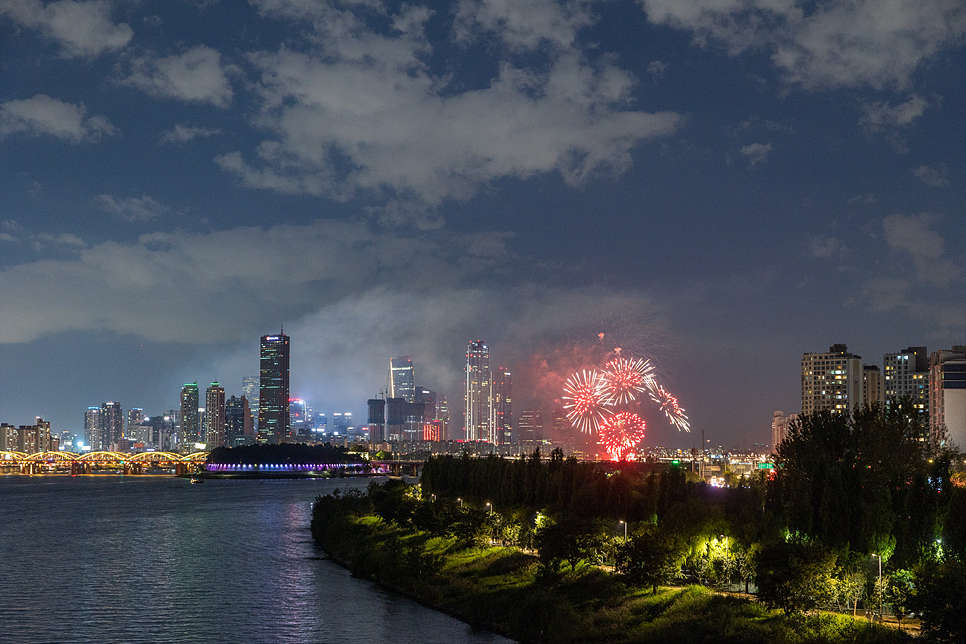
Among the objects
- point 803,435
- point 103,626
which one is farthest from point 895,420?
point 103,626

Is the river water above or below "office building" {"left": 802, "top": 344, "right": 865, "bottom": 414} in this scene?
below

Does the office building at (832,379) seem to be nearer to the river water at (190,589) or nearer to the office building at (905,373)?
the office building at (905,373)

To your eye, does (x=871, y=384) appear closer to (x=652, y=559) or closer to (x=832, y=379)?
(x=832, y=379)

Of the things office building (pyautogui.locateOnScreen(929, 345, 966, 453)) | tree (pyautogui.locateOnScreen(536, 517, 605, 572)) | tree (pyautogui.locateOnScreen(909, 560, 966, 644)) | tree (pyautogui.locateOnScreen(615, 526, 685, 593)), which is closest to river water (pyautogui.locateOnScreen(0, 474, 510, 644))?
tree (pyautogui.locateOnScreen(536, 517, 605, 572))

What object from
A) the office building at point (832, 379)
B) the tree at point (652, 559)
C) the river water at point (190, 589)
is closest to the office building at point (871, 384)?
the office building at point (832, 379)

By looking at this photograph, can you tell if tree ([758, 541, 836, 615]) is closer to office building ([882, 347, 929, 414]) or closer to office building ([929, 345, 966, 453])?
office building ([929, 345, 966, 453])

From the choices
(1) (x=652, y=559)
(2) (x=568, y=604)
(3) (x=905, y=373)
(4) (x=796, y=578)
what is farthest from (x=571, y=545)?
(3) (x=905, y=373)
